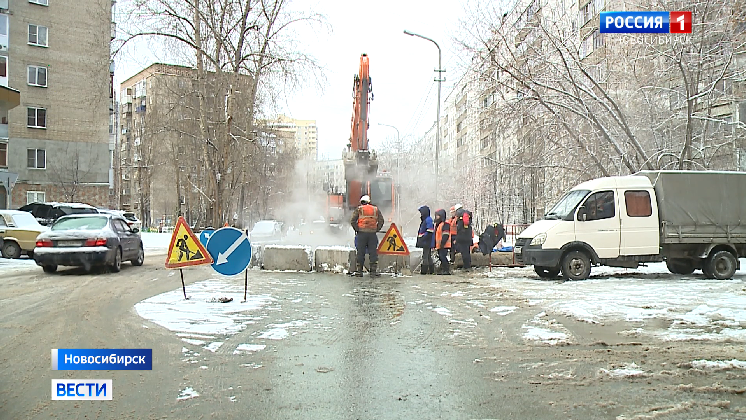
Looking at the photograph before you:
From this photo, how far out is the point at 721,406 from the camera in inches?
193

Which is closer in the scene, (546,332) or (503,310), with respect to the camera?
(546,332)

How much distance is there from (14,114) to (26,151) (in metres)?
2.60

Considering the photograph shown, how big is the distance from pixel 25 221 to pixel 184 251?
1224 cm

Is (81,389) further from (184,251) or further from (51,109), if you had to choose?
(51,109)

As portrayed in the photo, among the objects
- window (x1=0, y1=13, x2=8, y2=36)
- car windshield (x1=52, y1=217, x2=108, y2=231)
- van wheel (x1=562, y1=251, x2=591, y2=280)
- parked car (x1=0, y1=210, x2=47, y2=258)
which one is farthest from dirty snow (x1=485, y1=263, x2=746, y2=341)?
window (x1=0, y1=13, x2=8, y2=36)

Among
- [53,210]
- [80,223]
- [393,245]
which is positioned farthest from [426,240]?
[53,210]

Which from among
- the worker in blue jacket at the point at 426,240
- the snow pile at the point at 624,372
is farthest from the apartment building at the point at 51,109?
the snow pile at the point at 624,372

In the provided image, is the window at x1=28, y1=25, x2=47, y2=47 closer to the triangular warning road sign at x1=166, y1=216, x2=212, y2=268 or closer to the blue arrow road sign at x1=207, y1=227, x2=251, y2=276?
the triangular warning road sign at x1=166, y1=216, x2=212, y2=268

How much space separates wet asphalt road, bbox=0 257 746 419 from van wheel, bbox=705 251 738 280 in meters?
6.51

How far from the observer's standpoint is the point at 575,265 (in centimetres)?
1406

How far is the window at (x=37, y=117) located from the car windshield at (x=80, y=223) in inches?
1319

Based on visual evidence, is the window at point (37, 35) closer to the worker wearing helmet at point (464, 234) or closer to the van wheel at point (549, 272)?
the worker wearing helmet at point (464, 234)

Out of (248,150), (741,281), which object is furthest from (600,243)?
(248,150)
